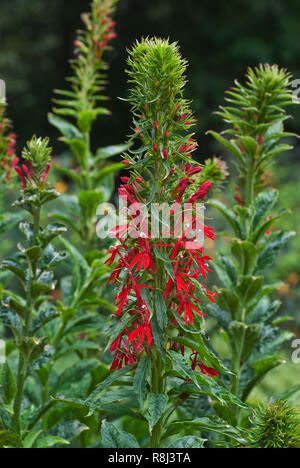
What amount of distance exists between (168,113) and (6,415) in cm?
77

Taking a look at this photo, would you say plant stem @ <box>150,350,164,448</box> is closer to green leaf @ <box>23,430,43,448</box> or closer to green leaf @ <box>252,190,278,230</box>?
green leaf @ <box>23,430,43,448</box>

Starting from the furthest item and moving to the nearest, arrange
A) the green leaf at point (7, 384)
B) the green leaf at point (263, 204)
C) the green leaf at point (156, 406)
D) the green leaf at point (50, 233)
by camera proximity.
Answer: the green leaf at point (263, 204), the green leaf at point (7, 384), the green leaf at point (50, 233), the green leaf at point (156, 406)

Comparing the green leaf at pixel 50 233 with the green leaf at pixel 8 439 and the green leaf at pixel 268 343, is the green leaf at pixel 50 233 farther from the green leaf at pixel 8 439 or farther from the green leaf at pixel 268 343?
the green leaf at pixel 268 343

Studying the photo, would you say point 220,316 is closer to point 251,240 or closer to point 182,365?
point 251,240

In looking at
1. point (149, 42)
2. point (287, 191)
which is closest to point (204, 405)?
point (149, 42)

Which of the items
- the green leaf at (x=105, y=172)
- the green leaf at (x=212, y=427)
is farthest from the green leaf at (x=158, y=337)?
the green leaf at (x=105, y=172)

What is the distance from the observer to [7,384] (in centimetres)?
129

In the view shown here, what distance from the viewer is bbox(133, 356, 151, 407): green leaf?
37.4 inches

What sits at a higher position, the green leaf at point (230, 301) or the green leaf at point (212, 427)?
the green leaf at point (230, 301)

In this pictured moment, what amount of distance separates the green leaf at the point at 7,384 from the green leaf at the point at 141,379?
1.46ft

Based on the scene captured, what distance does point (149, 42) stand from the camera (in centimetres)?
98

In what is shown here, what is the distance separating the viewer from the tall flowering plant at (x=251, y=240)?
1.33 m

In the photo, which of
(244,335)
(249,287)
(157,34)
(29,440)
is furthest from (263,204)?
(157,34)

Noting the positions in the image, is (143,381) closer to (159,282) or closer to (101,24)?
(159,282)
